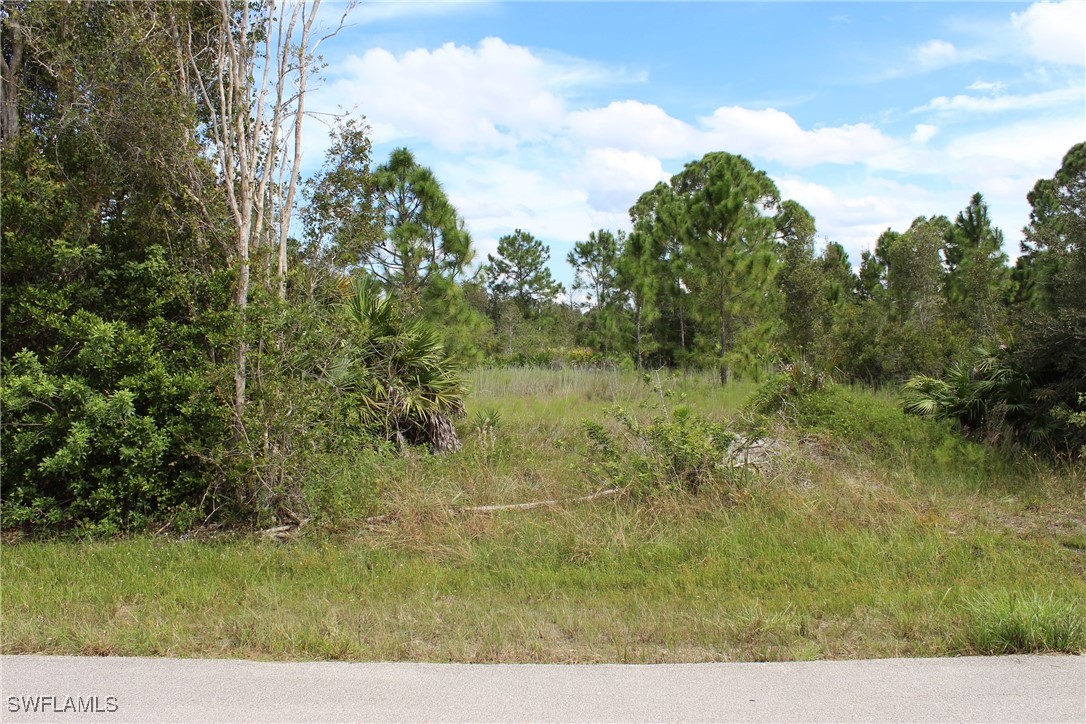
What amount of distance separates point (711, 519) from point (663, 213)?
17.7 metres

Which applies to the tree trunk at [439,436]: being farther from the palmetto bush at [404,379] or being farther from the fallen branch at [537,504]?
the fallen branch at [537,504]

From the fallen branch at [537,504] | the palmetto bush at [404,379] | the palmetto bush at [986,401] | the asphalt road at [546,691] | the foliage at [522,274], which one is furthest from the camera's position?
the foliage at [522,274]

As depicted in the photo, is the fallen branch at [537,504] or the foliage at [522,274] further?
the foliage at [522,274]

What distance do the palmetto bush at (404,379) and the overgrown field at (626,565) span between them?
2.57 feet

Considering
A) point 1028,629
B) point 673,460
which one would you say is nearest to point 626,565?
Result: point 673,460

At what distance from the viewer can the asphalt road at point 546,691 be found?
3578mm

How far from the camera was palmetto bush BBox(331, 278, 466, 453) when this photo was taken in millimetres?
10297

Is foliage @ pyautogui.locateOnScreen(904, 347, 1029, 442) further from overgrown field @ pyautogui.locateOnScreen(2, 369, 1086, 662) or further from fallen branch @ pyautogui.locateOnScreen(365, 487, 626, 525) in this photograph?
fallen branch @ pyautogui.locateOnScreen(365, 487, 626, 525)

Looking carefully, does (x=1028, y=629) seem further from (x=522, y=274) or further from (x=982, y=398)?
(x=522, y=274)

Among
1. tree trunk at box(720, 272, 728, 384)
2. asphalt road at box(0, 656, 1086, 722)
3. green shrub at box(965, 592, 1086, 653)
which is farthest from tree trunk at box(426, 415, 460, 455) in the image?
tree trunk at box(720, 272, 728, 384)

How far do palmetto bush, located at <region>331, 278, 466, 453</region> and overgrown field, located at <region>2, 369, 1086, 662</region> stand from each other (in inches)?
30.8

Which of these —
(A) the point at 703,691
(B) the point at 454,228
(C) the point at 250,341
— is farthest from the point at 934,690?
(B) the point at 454,228

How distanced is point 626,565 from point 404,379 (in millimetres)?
5552

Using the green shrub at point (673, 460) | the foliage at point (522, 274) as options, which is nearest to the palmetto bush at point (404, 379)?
the green shrub at point (673, 460)
